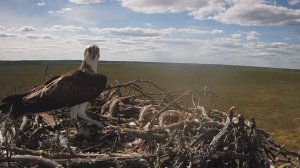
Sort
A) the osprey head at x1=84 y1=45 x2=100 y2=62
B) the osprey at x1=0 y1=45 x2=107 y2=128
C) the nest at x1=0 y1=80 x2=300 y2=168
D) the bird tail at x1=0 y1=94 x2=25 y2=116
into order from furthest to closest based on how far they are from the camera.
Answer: the osprey head at x1=84 y1=45 x2=100 y2=62
the osprey at x1=0 y1=45 x2=107 y2=128
the bird tail at x1=0 y1=94 x2=25 y2=116
the nest at x1=0 y1=80 x2=300 y2=168

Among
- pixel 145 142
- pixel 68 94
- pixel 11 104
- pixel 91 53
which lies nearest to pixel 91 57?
pixel 91 53

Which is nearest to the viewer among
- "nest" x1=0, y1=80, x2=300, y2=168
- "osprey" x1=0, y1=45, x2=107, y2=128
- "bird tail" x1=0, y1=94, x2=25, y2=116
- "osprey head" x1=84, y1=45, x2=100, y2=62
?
"nest" x1=0, y1=80, x2=300, y2=168

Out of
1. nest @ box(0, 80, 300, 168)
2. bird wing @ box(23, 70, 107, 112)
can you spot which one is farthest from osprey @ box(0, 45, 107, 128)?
nest @ box(0, 80, 300, 168)

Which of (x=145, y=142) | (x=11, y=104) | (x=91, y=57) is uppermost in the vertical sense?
(x=91, y=57)

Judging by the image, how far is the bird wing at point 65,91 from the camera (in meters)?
5.88

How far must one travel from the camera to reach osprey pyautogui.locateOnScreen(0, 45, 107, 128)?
5.82 metres

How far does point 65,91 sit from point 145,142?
1368 mm

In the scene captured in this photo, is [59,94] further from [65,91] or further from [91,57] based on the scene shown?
[91,57]

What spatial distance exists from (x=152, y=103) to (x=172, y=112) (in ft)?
3.39

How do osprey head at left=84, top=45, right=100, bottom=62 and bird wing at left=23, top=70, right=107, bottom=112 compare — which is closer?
bird wing at left=23, top=70, right=107, bottom=112

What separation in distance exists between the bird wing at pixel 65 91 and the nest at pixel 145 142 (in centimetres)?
33

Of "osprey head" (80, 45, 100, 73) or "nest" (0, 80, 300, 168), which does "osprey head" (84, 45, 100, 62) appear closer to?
"osprey head" (80, 45, 100, 73)

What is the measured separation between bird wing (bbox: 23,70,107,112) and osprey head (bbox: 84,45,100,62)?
259mm

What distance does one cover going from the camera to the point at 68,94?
6055mm
